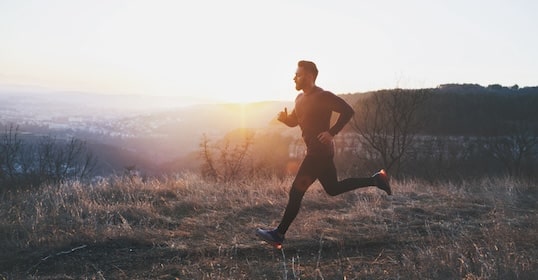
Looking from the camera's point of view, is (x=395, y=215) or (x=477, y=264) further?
(x=395, y=215)

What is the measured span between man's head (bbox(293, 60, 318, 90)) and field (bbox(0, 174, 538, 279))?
66.6 inches

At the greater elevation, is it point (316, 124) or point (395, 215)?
point (316, 124)

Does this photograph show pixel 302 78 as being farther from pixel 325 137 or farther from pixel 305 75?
pixel 325 137

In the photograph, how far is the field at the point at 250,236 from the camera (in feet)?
12.5

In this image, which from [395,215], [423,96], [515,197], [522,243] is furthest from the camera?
[423,96]

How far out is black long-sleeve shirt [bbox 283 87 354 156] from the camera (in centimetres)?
467

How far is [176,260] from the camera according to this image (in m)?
4.20

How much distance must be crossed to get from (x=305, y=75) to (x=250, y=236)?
200 cm

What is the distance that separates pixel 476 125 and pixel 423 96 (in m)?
55.2

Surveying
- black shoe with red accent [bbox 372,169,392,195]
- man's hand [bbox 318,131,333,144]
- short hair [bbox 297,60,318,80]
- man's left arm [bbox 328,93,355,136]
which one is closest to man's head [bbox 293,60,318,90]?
short hair [bbox 297,60,318,80]

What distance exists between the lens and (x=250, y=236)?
5094 mm

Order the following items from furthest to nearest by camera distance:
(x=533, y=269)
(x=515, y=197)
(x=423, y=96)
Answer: (x=423, y=96)
(x=515, y=197)
(x=533, y=269)

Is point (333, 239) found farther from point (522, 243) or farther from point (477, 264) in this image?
point (522, 243)

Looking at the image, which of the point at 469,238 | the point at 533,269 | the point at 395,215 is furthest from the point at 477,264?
the point at 395,215
